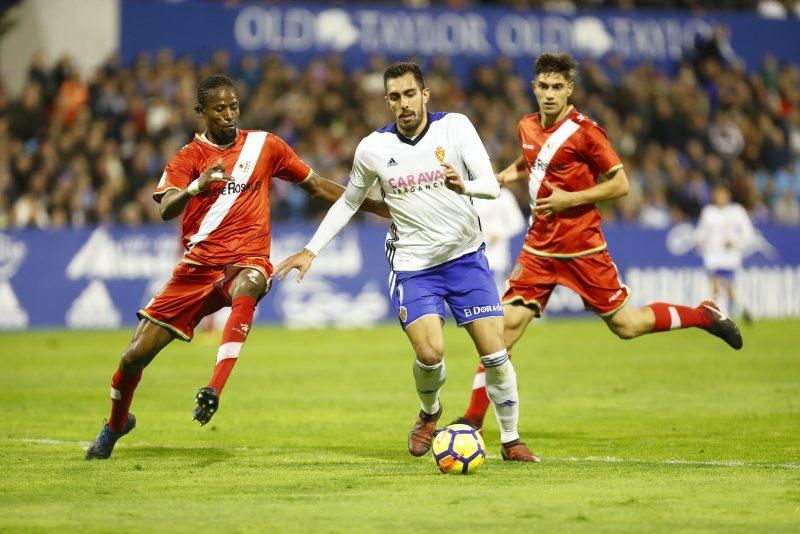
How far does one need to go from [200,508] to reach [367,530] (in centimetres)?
114

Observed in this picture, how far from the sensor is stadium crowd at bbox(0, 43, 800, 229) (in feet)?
78.4

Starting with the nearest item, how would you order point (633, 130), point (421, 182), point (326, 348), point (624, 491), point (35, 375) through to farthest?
point (624, 491) → point (421, 182) → point (35, 375) → point (326, 348) → point (633, 130)

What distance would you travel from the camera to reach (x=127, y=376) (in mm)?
9789

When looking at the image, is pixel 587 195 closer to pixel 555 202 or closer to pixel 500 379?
pixel 555 202

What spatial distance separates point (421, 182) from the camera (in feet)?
30.6

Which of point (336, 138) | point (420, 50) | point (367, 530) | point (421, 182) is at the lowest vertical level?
point (367, 530)

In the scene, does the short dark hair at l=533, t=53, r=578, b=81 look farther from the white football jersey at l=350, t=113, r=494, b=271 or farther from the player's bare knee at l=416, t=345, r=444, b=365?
the player's bare knee at l=416, t=345, r=444, b=365

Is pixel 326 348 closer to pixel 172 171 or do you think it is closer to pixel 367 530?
pixel 172 171

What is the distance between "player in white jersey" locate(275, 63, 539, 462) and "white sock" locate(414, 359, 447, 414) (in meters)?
0.01

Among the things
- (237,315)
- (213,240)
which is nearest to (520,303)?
(237,315)

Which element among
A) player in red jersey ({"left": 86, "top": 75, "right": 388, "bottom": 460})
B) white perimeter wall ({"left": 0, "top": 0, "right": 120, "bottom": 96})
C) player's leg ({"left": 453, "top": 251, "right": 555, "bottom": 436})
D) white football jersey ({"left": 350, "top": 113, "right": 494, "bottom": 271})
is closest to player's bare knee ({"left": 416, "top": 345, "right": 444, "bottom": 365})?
white football jersey ({"left": 350, "top": 113, "right": 494, "bottom": 271})

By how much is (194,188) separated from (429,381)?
7.07 ft

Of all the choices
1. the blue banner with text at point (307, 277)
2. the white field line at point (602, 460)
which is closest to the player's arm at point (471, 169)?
the white field line at point (602, 460)

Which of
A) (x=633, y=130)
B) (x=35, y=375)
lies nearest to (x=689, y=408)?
(x=35, y=375)
